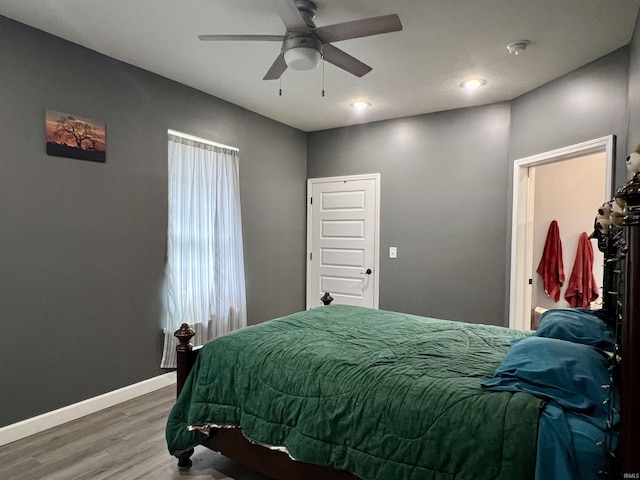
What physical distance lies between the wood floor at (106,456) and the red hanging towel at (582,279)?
3.97m

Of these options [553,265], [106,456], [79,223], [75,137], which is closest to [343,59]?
[75,137]

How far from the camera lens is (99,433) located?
2.65 m

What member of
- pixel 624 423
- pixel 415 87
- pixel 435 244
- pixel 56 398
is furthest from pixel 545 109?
pixel 56 398

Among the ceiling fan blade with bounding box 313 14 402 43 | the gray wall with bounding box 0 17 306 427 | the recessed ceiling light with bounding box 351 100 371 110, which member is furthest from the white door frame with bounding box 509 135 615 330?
the gray wall with bounding box 0 17 306 427

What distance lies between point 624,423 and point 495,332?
1.53m

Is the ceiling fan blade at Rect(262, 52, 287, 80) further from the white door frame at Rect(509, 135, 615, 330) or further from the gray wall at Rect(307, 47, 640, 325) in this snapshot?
the white door frame at Rect(509, 135, 615, 330)

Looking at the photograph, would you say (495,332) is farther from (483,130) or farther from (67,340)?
(67,340)

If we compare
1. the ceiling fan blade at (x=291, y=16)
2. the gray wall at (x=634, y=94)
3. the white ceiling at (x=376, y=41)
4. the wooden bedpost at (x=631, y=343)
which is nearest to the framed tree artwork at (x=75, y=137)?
the white ceiling at (x=376, y=41)

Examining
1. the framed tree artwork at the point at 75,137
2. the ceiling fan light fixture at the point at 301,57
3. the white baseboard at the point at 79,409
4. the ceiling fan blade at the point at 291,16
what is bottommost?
the white baseboard at the point at 79,409

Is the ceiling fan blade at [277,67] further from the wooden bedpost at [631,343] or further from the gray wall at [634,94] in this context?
the gray wall at [634,94]

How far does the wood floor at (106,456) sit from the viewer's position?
86.5 inches

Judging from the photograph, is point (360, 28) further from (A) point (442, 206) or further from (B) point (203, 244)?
(A) point (442, 206)

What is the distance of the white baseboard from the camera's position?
8.29 ft

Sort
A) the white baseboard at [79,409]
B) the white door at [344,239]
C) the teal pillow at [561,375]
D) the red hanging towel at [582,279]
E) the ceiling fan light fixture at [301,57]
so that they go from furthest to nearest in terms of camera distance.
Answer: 1. the white door at [344,239]
2. the red hanging towel at [582,279]
3. the white baseboard at [79,409]
4. the ceiling fan light fixture at [301,57]
5. the teal pillow at [561,375]
